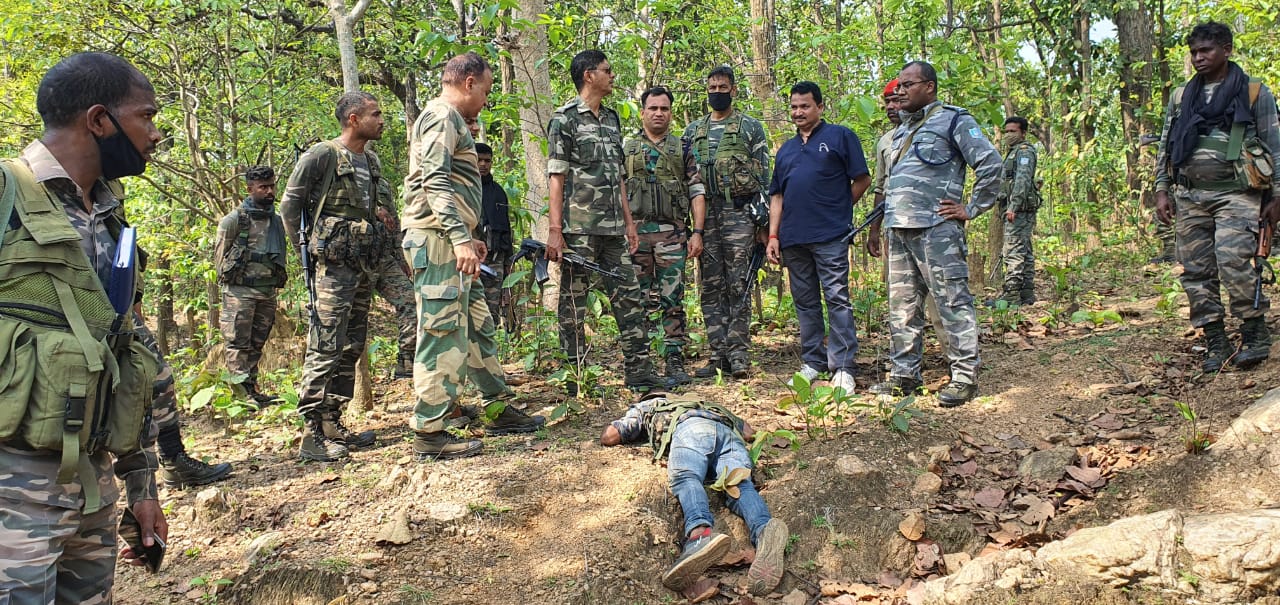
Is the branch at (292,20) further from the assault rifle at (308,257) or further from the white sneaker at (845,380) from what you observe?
the white sneaker at (845,380)

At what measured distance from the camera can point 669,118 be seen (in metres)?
5.82

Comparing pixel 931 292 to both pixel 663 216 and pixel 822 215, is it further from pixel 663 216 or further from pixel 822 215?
pixel 663 216

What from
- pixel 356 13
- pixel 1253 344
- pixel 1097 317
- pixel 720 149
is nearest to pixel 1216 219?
pixel 1253 344

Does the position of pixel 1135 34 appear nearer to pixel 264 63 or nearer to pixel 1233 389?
pixel 1233 389

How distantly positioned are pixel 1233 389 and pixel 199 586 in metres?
5.67

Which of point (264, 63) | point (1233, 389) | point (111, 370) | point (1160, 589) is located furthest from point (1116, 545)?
point (264, 63)

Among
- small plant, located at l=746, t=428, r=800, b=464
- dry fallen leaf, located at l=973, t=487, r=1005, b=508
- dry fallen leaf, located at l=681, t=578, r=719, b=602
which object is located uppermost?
small plant, located at l=746, t=428, r=800, b=464

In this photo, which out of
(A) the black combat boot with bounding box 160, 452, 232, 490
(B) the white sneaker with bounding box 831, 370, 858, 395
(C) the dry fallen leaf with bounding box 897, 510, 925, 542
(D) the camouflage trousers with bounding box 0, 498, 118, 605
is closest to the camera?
(D) the camouflage trousers with bounding box 0, 498, 118, 605

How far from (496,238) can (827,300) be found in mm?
3137

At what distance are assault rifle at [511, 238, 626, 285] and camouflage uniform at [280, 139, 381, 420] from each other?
105 cm

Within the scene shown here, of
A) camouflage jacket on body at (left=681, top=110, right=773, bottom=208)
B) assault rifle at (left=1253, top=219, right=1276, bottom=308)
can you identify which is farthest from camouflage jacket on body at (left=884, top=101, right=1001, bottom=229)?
assault rifle at (left=1253, top=219, right=1276, bottom=308)

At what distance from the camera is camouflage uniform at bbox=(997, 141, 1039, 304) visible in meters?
8.36

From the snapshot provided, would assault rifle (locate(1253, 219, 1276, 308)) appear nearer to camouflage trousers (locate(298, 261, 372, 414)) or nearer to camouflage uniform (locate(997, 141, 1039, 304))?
camouflage uniform (locate(997, 141, 1039, 304))

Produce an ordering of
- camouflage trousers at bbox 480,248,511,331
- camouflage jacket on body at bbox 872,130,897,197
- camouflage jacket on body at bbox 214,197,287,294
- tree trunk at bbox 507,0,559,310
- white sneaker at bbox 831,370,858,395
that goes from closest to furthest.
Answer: white sneaker at bbox 831,370,858,395, camouflage jacket on body at bbox 872,130,897,197, camouflage jacket on body at bbox 214,197,287,294, tree trunk at bbox 507,0,559,310, camouflage trousers at bbox 480,248,511,331
